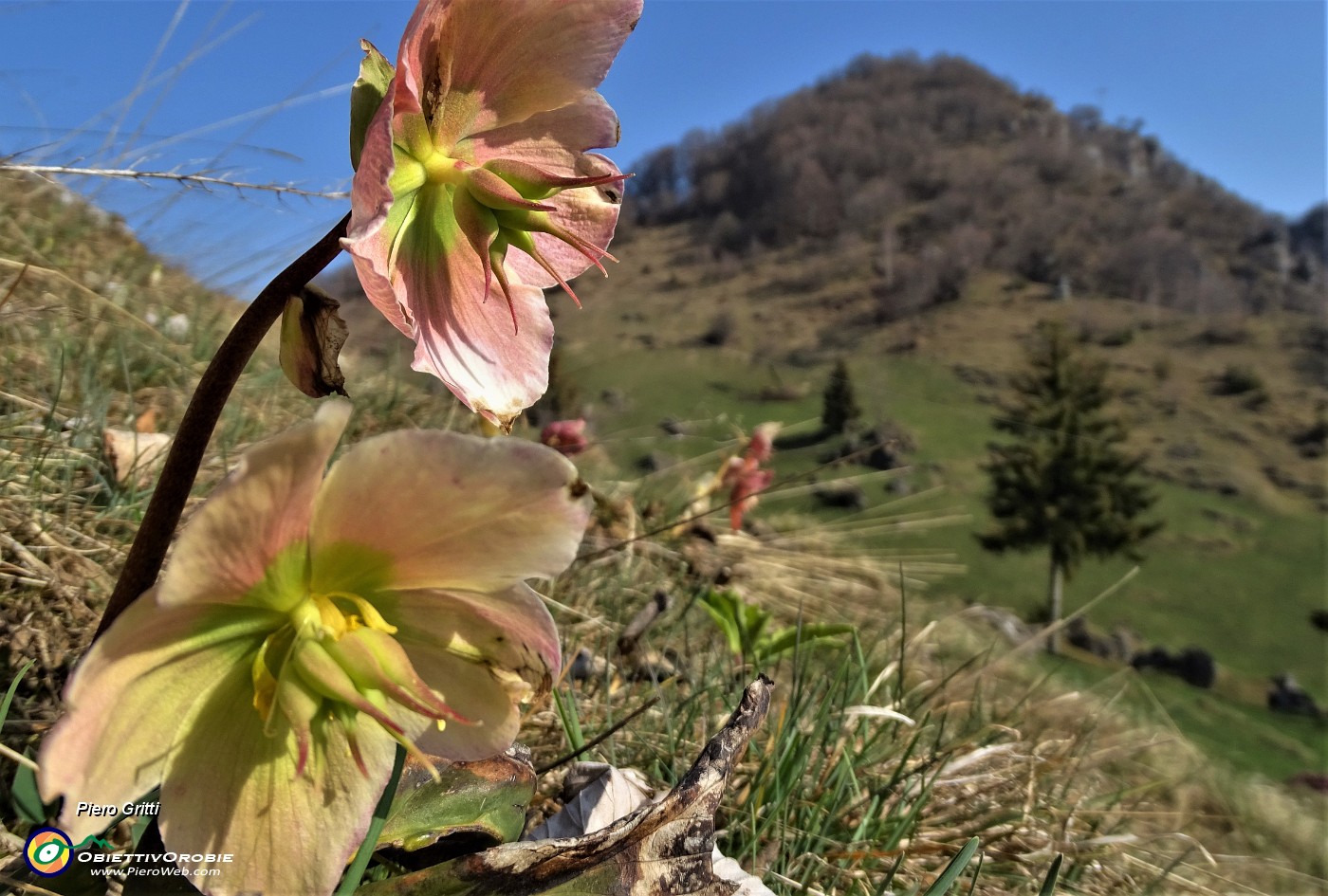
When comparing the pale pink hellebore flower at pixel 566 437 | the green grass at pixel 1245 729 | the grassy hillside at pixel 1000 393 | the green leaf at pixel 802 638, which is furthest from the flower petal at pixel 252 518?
the green grass at pixel 1245 729

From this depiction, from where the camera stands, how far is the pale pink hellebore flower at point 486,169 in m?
0.57

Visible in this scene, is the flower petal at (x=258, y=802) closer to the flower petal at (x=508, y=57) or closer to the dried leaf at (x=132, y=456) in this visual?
the flower petal at (x=508, y=57)

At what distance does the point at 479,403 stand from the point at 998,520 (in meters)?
24.5

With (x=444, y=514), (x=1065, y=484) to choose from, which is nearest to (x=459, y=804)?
(x=444, y=514)

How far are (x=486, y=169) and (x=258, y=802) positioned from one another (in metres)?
0.44

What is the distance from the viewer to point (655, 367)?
3366 cm

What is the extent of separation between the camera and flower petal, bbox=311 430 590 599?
0.44 metres

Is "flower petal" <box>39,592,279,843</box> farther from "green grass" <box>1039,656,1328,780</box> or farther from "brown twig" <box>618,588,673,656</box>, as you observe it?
"green grass" <box>1039,656,1328,780</box>

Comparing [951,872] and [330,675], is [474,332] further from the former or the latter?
[951,872]

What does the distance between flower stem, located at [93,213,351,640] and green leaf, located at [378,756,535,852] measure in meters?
0.27

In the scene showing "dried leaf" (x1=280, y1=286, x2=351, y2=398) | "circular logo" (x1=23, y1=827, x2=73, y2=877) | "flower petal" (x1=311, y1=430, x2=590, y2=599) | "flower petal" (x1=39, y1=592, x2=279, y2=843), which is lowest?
"circular logo" (x1=23, y1=827, x2=73, y2=877)

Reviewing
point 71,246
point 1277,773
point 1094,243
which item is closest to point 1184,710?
point 1277,773

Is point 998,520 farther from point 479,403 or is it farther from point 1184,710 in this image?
point 479,403

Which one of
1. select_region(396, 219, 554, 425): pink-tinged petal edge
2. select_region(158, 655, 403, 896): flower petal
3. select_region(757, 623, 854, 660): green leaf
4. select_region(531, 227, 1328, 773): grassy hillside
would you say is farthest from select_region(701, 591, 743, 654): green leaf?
select_region(531, 227, 1328, 773): grassy hillside
